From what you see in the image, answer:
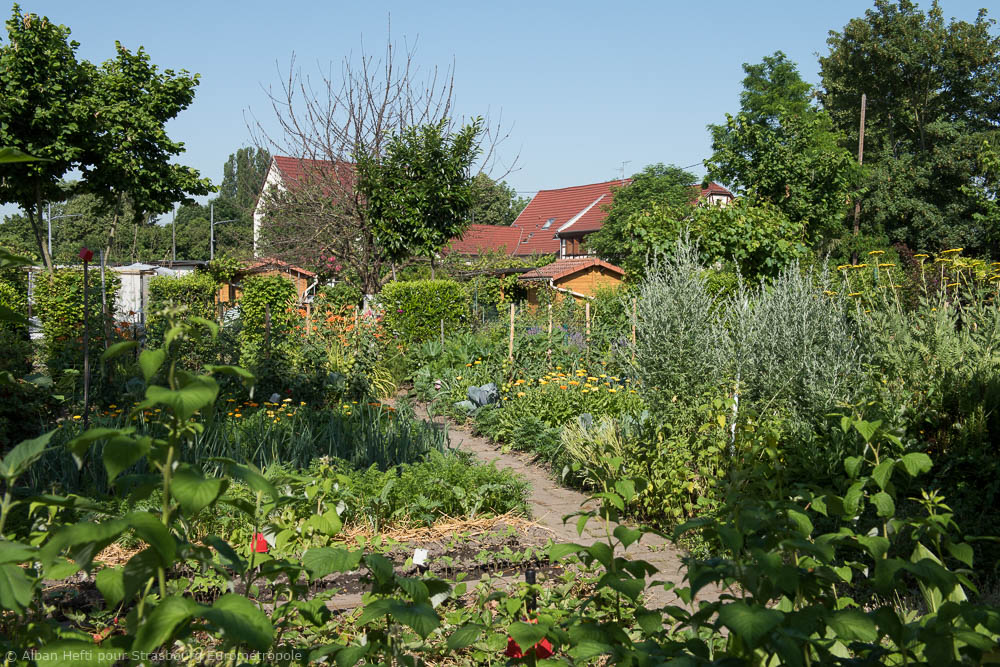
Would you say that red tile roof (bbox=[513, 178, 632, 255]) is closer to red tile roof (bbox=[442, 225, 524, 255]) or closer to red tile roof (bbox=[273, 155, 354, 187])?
red tile roof (bbox=[442, 225, 524, 255])

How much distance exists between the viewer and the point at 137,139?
17.6 meters

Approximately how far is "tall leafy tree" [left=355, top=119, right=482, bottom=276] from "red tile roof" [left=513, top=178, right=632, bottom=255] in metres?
26.2

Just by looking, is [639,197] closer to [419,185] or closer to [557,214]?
[557,214]

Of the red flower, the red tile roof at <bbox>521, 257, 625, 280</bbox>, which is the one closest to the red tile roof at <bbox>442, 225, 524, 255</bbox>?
the red tile roof at <bbox>521, 257, 625, 280</bbox>

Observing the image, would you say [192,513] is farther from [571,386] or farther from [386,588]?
[571,386]

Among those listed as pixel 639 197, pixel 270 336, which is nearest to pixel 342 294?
pixel 270 336

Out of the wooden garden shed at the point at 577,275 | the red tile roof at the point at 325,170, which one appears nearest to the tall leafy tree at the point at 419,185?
the red tile roof at the point at 325,170

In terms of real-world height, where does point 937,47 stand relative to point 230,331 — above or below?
above

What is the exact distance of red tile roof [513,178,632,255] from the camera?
42.4 m

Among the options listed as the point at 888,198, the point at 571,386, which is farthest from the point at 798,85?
the point at 571,386

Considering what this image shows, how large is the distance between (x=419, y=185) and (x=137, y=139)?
26.4 ft

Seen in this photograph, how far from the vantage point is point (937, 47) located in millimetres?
30719

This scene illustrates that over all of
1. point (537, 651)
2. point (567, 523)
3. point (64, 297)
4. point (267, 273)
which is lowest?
point (567, 523)

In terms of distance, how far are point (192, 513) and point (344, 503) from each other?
126 inches
